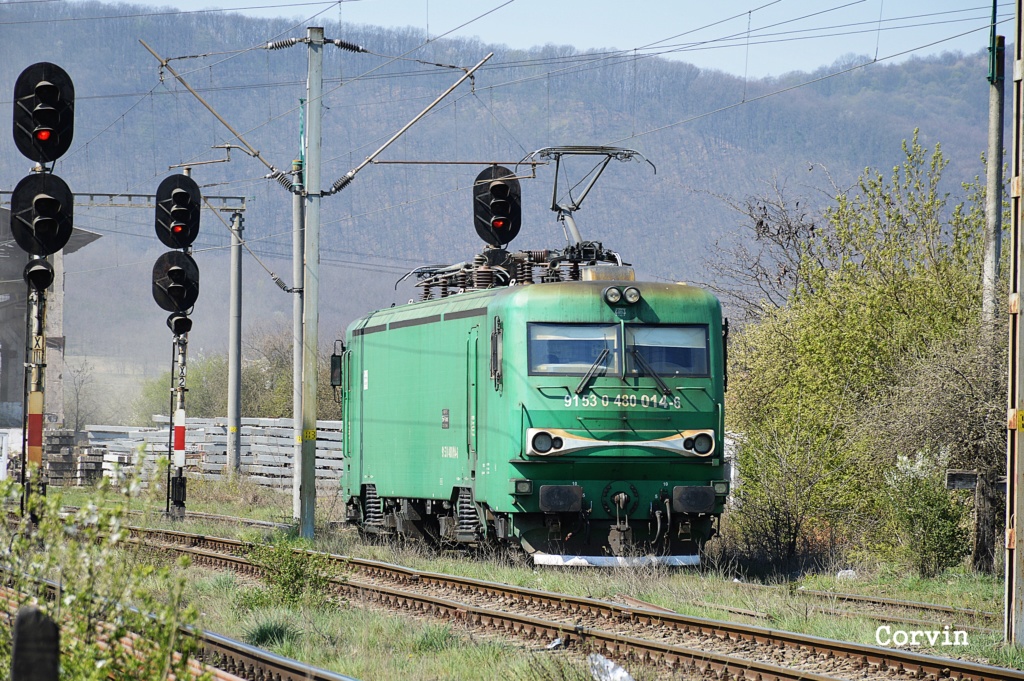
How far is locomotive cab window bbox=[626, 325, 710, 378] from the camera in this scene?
1459 centimetres

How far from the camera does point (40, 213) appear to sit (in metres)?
15.6

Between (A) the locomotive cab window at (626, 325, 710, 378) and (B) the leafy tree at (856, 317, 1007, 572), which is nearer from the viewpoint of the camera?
(A) the locomotive cab window at (626, 325, 710, 378)

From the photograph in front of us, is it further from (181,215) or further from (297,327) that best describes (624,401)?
(297,327)

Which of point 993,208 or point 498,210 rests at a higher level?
point 498,210

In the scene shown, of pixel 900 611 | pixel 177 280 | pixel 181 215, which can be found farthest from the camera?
→ pixel 177 280

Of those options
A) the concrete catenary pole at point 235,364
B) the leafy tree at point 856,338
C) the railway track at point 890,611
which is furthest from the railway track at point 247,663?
the concrete catenary pole at point 235,364

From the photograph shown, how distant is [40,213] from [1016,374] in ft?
37.2

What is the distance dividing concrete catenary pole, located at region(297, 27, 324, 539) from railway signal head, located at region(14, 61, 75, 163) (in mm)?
4979

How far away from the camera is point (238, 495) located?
3081 cm

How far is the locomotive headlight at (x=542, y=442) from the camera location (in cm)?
1425

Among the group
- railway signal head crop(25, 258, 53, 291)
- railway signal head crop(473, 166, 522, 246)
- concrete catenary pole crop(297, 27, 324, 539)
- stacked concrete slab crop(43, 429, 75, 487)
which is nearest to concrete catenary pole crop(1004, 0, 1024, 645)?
railway signal head crop(473, 166, 522, 246)

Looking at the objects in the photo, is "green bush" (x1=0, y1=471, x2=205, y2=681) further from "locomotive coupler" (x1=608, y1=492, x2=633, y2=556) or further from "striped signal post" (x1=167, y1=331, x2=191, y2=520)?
"striped signal post" (x1=167, y1=331, x2=191, y2=520)

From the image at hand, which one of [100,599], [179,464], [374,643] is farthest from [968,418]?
[179,464]

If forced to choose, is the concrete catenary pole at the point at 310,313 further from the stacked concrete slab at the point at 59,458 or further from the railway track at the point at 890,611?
the stacked concrete slab at the point at 59,458
